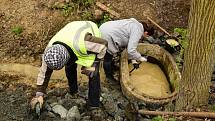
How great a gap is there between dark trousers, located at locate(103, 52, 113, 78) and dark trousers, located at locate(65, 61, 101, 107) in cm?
66

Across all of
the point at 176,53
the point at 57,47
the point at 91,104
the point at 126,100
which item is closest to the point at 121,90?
the point at 126,100

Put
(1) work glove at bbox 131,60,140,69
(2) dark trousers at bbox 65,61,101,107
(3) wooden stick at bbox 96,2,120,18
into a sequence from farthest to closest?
(3) wooden stick at bbox 96,2,120,18 → (1) work glove at bbox 131,60,140,69 → (2) dark trousers at bbox 65,61,101,107

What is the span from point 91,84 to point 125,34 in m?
1.12

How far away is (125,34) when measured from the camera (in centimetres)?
688

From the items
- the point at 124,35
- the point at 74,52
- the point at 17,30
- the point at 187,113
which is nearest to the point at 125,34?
the point at 124,35

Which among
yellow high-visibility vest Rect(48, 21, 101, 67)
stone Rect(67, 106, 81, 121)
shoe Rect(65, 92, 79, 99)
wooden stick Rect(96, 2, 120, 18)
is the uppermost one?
yellow high-visibility vest Rect(48, 21, 101, 67)

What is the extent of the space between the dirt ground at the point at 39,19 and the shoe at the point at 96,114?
151cm

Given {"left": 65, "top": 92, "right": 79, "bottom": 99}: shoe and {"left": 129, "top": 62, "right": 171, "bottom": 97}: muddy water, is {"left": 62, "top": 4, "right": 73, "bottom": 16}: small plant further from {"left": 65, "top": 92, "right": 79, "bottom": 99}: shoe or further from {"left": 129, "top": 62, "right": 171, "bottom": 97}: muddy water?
{"left": 65, "top": 92, "right": 79, "bottom": 99}: shoe

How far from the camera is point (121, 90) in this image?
711 cm

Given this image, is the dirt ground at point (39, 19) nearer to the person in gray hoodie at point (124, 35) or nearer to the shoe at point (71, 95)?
the shoe at point (71, 95)

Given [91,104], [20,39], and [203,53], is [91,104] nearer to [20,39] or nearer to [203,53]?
[203,53]

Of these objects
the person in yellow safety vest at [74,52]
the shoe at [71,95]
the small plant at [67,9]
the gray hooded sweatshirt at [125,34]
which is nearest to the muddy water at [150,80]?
the gray hooded sweatshirt at [125,34]

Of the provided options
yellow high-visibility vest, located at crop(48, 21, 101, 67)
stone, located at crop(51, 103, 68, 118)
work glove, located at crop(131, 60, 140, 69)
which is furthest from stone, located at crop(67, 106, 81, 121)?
work glove, located at crop(131, 60, 140, 69)

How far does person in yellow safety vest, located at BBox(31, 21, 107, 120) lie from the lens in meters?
5.54
